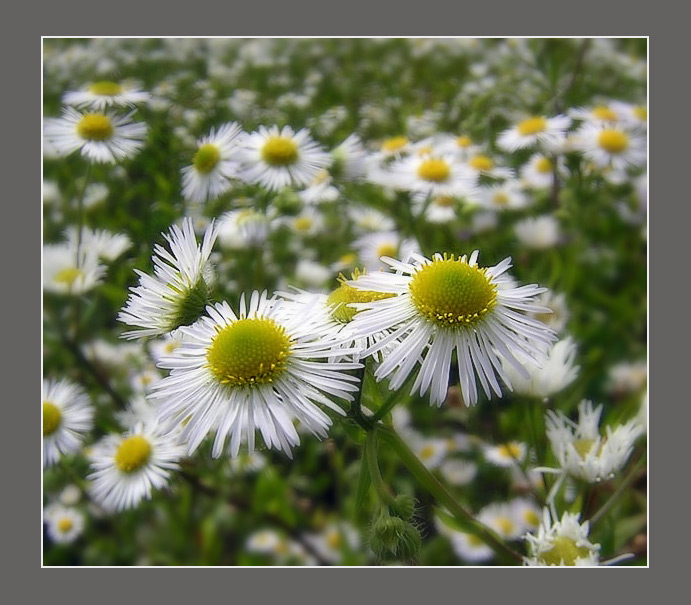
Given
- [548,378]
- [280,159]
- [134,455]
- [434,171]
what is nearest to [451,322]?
[548,378]

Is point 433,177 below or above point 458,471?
above

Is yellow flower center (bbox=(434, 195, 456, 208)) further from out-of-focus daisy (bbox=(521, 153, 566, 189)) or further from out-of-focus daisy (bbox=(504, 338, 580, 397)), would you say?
out-of-focus daisy (bbox=(504, 338, 580, 397))

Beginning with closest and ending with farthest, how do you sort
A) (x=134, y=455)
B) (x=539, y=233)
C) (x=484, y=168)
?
(x=134, y=455) < (x=484, y=168) < (x=539, y=233)

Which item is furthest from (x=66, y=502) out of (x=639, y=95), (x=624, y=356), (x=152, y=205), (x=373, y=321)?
(x=639, y=95)

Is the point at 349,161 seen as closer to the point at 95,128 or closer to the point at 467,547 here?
the point at 95,128

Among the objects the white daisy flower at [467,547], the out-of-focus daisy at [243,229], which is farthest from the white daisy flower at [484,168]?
the white daisy flower at [467,547]

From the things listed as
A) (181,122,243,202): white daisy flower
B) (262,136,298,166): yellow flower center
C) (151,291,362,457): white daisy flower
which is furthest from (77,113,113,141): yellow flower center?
(151,291,362,457): white daisy flower
